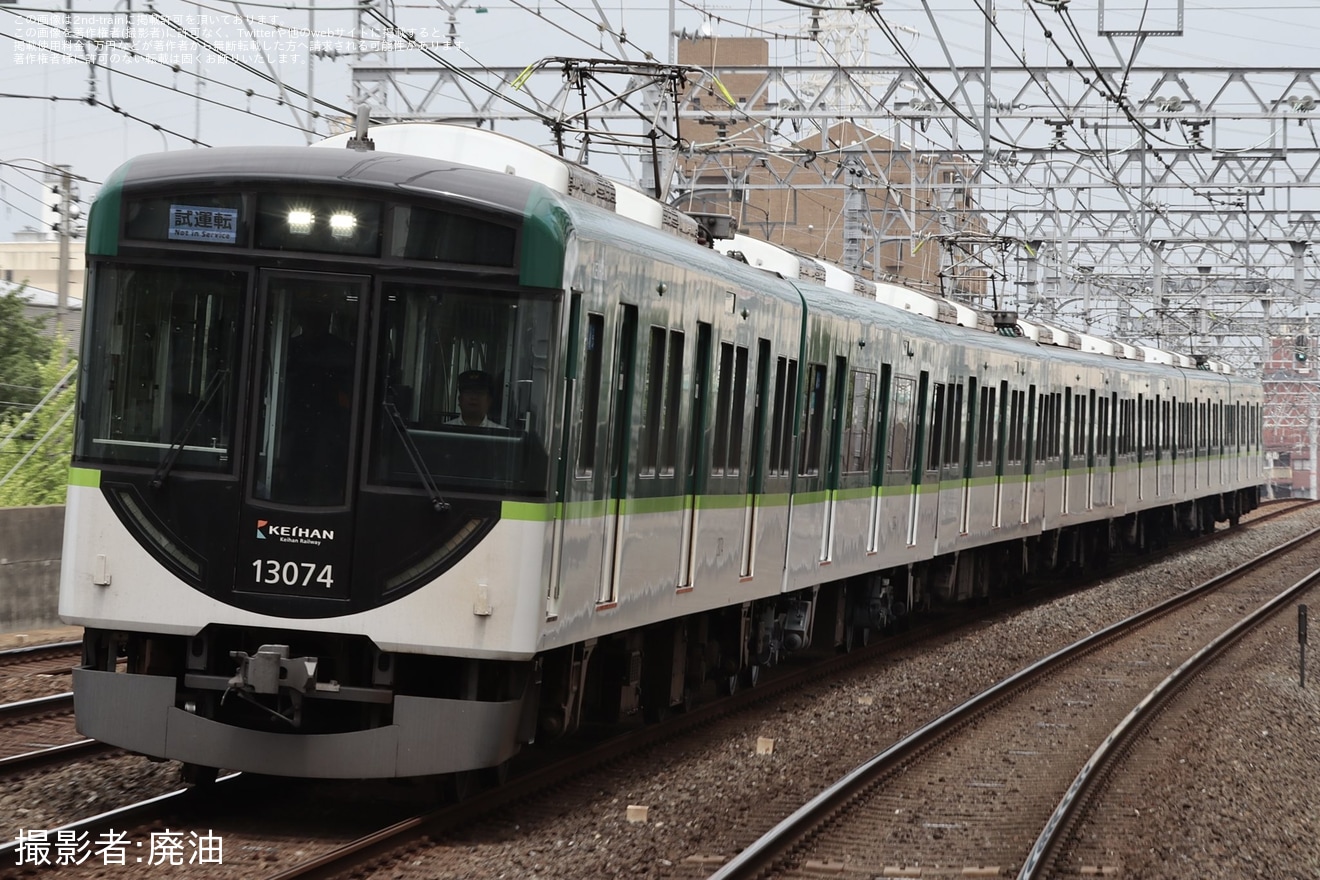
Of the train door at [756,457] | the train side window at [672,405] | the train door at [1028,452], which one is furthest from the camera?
the train door at [1028,452]

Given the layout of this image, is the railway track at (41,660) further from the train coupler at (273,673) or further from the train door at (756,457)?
the train coupler at (273,673)

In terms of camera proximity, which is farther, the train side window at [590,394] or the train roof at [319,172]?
the train side window at [590,394]

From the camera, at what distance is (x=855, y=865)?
27.5ft

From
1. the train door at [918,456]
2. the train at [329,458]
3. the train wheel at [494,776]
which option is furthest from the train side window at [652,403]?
the train door at [918,456]

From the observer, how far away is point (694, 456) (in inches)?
428

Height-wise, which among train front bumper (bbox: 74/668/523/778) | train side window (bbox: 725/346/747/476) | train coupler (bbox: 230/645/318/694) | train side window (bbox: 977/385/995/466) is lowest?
train front bumper (bbox: 74/668/523/778)

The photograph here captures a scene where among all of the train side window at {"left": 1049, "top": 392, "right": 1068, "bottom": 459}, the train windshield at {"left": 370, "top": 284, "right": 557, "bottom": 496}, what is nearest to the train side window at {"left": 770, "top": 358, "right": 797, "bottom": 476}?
the train windshield at {"left": 370, "top": 284, "right": 557, "bottom": 496}

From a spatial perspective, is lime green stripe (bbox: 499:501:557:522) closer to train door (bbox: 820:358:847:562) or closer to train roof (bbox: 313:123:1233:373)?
train roof (bbox: 313:123:1233:373)

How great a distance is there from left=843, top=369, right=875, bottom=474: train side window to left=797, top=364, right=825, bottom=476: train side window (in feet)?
2.60

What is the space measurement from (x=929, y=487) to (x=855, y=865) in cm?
998

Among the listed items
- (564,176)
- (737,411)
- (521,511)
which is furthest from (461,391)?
(737,411)

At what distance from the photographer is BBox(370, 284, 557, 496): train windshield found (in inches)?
316

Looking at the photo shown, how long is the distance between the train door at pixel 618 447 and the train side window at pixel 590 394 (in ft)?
0.77

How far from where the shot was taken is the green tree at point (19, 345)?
66.7 ft
